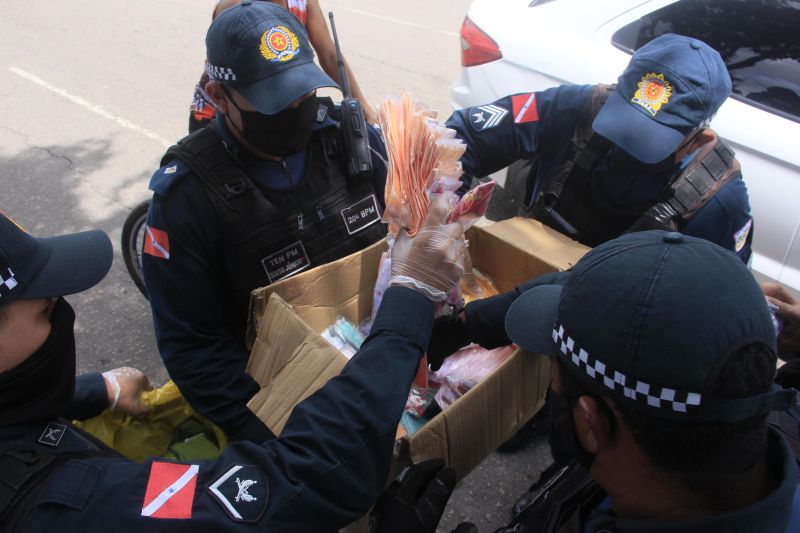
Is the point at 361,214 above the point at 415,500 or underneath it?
above

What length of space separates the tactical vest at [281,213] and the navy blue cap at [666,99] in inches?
34.4

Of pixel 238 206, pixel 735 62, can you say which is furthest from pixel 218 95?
pixel 735 62

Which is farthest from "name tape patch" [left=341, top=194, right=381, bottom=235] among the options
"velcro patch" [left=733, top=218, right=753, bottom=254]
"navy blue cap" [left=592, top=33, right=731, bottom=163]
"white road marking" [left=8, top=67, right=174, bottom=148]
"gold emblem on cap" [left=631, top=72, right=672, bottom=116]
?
"white road marking" [left=8, top=67, right=174, bottom=148]

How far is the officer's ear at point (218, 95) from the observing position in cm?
190

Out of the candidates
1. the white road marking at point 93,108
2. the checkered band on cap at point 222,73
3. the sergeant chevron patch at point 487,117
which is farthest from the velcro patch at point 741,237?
the white road marking at point 93,108

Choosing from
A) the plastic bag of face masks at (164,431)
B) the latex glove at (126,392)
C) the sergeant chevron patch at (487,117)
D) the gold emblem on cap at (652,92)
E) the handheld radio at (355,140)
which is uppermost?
the gold emblem on cap at (652,92)

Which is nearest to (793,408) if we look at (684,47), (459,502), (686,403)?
(686,403)

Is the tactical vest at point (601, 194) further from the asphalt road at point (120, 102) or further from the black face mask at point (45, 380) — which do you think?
the black face mask at point (45, 380)

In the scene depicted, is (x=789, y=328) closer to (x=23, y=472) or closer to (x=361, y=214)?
(x=361, y=214)

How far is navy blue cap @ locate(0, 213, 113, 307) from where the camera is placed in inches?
51.9

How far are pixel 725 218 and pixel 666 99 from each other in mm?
450

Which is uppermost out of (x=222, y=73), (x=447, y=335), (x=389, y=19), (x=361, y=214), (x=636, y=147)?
(x=222, y=73)

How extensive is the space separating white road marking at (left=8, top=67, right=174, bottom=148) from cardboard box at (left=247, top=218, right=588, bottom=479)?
3712 mm

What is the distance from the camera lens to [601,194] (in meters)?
2.20
